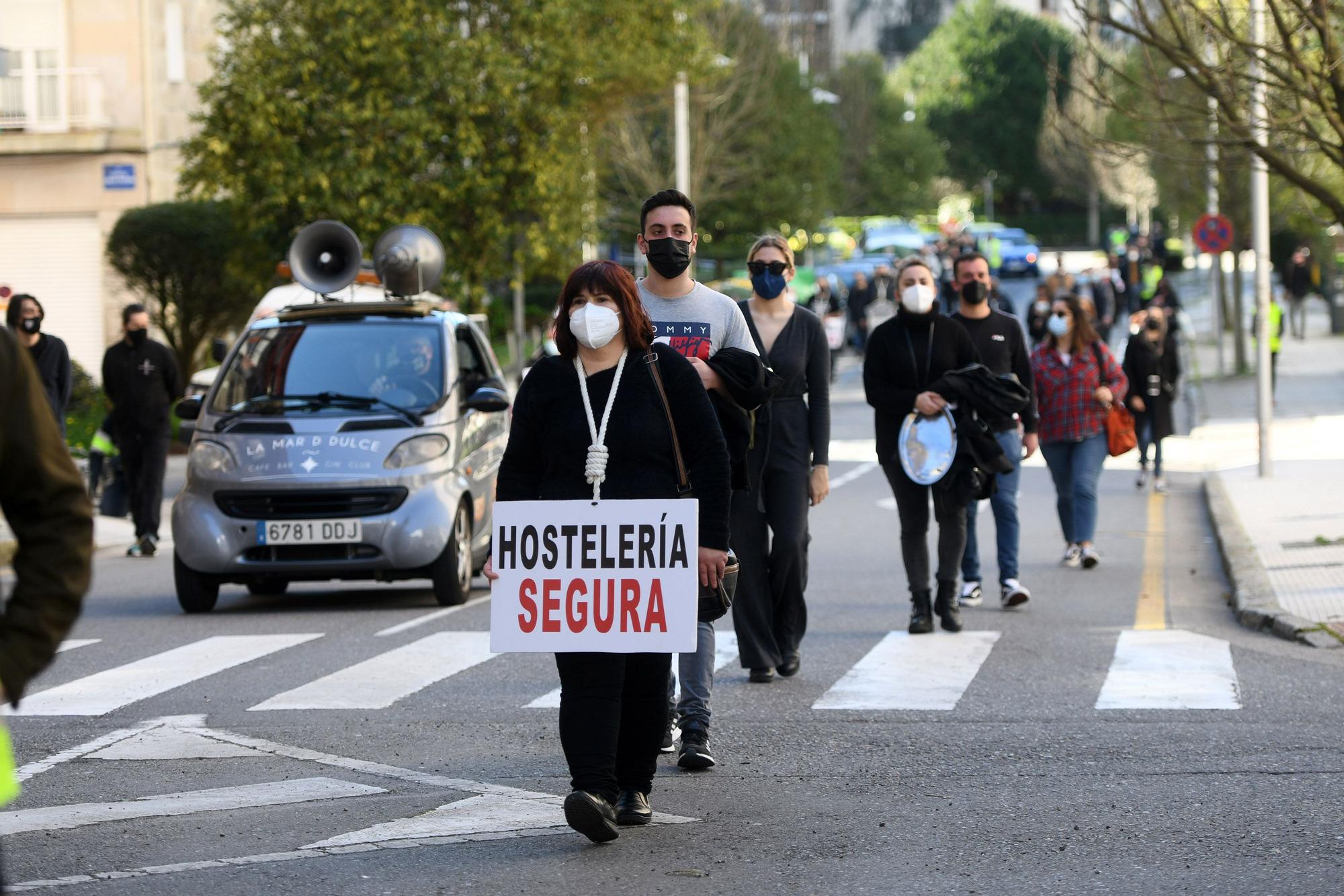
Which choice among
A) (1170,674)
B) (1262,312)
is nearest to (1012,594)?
(1170,674)

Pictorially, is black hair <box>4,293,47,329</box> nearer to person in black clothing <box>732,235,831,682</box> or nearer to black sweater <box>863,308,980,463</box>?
black sweater <box>863,308,980,463</box>

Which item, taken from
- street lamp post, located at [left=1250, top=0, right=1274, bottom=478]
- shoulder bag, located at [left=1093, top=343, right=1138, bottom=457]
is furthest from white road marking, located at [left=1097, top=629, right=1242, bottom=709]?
street lamp post, located at [left=1250, top=0, right=1274, bottom=478]

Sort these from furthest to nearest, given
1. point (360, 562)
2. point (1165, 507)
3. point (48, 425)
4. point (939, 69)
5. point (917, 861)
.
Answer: point (939, 69)
point (1165, 507)
point (360, 562)
point (917, 861)
point (48, 425)

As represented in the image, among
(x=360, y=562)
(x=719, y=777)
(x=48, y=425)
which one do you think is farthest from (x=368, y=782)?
(x=360, y=562)

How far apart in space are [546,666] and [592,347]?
4.14m

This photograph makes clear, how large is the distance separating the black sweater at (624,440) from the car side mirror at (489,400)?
229 inches

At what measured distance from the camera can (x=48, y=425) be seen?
3.36m

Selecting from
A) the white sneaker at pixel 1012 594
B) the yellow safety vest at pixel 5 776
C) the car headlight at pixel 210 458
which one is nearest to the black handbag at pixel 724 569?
the yellow safety vest at pixel 5 776

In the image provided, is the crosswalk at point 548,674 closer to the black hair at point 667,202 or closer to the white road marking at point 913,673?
the white road marking at point 913,673

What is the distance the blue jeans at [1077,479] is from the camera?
1349 centimetres

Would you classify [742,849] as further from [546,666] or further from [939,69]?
[939,69]

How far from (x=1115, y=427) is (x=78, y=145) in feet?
79.4

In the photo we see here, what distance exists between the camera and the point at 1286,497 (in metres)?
17.6

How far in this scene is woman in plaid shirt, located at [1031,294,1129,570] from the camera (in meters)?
13.4
